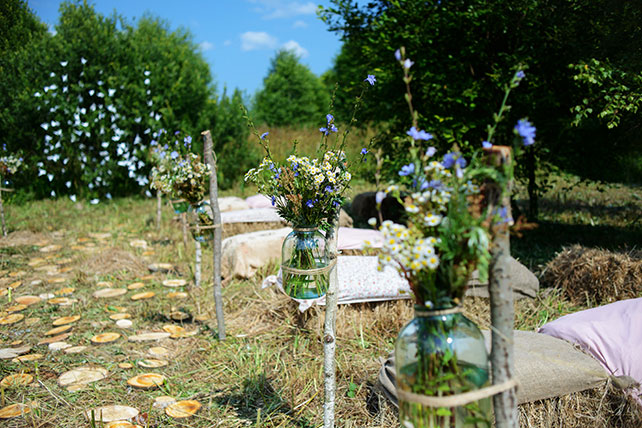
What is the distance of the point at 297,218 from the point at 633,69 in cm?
404

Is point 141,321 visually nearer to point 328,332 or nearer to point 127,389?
point 127,389

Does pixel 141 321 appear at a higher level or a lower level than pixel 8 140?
lower

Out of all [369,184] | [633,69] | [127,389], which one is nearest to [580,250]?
[633,69]

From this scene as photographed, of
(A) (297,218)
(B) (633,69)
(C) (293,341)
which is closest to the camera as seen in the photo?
(A) (297,218)

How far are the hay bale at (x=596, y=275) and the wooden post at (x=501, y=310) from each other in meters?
2.96

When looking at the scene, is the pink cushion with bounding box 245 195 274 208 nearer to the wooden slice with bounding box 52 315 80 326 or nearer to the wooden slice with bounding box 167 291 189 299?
the wooden slice with bounding box 167 291 189 299

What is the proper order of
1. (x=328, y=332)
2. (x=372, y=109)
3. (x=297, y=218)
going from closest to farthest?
(x=328, y=332) < (x=297, y=218) < (x=372, y=109)

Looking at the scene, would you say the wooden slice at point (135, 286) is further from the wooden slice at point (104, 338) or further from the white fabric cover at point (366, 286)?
the white fabric cover at point (366, 286)

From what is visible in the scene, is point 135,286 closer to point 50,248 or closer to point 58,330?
point 58,330

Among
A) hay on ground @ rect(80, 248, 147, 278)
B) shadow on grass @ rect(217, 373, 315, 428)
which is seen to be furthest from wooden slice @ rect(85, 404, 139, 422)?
hay on ground @ rect(80, 248, 147, 278)

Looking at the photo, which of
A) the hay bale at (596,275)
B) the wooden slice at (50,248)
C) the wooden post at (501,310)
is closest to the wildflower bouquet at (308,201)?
Answer: the wooden post at (501,310)

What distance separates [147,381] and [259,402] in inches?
30.2

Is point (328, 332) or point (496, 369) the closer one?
point (496, 369)

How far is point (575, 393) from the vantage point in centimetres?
243
